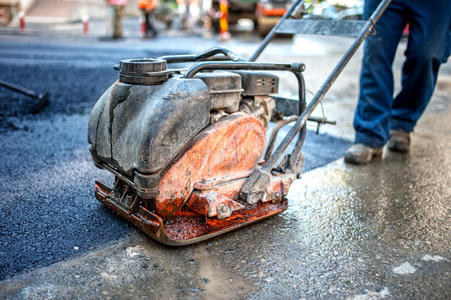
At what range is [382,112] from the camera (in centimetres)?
310

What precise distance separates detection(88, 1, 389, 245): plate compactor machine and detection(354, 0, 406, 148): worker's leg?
3.65 ft

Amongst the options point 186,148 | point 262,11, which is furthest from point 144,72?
point 262,11

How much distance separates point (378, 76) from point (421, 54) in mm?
316

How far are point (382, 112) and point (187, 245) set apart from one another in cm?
191

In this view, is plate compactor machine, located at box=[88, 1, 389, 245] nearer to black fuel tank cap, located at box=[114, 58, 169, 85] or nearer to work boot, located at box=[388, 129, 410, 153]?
black fuel tank cap, located at box=[114, 58, 169, 85]

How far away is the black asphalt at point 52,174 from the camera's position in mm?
1854

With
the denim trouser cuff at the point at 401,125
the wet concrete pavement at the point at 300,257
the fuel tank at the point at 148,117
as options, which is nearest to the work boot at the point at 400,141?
the denim trouser cuff at the point at 401,125

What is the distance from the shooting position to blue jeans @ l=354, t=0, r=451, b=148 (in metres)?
2.86

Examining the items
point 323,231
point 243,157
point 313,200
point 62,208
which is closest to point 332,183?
point 313,200

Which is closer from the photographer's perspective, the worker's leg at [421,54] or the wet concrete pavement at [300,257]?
the wet concrete pavement at [300,257]

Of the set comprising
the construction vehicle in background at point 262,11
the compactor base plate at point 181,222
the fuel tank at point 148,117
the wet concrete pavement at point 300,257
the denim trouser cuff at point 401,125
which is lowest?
the wet concrete pavement at point 300,257

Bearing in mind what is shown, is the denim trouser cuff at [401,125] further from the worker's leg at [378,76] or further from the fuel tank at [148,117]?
the fuel tank at [148,117]

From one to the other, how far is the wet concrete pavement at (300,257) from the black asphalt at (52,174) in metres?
0.04

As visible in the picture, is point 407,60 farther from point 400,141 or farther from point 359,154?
point 359,154
